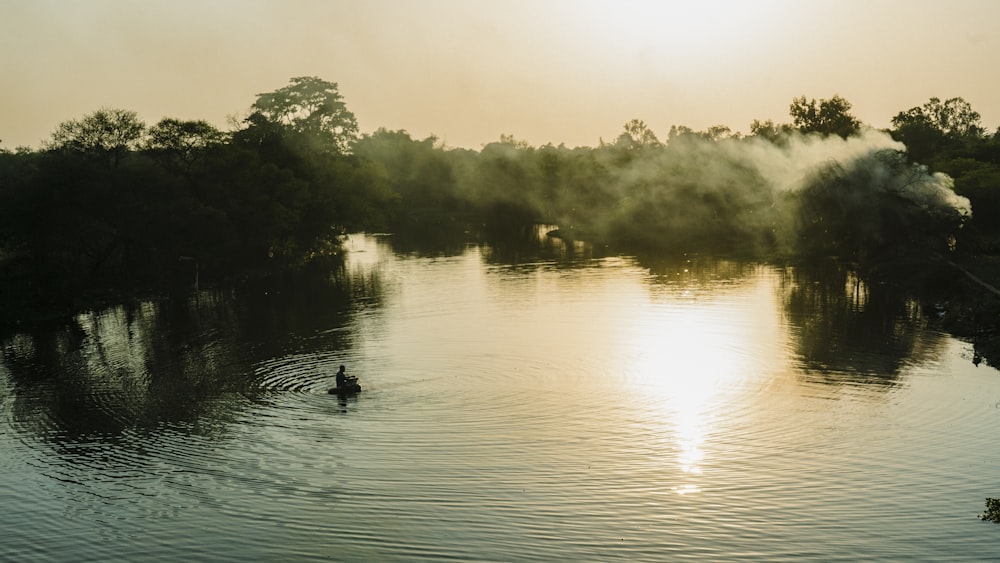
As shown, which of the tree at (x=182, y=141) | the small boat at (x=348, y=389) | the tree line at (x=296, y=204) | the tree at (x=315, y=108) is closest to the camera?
the small boat at (x=348, y=389)

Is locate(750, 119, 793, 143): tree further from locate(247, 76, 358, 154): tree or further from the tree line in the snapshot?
locate(247, 76, 358, 154): tree

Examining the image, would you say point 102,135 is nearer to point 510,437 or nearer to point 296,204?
point 296,204

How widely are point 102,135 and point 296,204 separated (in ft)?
94.1

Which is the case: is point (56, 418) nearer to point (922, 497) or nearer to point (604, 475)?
point (604, 475)

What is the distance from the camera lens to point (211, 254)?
107062 mm

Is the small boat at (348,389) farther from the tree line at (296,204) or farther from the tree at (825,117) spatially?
the tree at (825,117)

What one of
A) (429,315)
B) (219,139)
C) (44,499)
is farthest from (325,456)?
(219,139)

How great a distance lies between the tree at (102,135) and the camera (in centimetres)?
9338

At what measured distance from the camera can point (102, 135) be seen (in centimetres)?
9600

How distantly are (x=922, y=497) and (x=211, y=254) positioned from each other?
93.5m

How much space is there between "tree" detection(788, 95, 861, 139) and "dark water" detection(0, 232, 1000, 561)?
6568cm

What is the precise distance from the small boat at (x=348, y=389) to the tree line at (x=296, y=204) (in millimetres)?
49586

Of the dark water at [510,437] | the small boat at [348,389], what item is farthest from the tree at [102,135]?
the small boat at [348,389]

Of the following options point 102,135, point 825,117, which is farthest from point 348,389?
point 825,117
